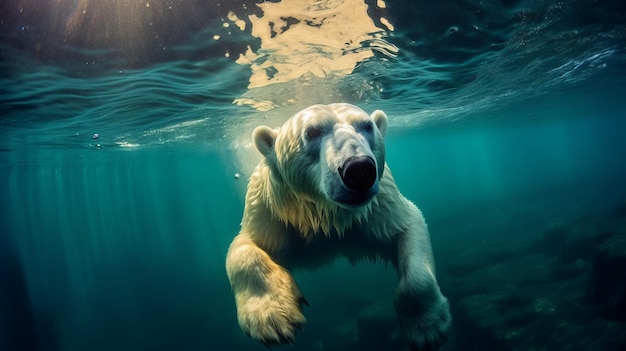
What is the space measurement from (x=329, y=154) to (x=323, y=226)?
1102 millimetres

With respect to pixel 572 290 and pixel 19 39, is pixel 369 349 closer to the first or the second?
pixel 572 290

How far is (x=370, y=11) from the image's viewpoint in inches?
235

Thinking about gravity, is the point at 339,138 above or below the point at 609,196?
above

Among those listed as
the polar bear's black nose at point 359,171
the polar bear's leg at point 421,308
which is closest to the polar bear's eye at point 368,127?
the polar bear's black nose at point 359,171

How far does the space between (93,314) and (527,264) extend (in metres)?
26.3

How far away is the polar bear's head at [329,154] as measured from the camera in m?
2.59

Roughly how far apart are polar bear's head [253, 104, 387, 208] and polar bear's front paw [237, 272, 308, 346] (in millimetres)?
878

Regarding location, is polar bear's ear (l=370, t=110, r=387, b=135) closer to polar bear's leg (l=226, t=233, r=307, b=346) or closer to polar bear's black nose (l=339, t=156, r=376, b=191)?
polar bear's black nose (l=339, t=156, r=376, b=191)

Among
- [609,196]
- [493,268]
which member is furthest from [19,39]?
[609,196]

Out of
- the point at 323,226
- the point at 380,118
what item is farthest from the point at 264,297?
the point at 380,118

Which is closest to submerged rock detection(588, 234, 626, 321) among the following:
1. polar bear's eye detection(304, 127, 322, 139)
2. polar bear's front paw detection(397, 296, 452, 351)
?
polar bear's front paw detection(397, 296, 452, 351)

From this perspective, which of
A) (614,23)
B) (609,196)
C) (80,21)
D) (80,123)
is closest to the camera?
(80,21)

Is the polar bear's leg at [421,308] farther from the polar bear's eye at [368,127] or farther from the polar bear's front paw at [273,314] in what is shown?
the polar bear's eye at [368,127]

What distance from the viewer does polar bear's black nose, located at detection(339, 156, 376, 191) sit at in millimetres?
2502
